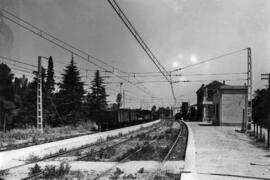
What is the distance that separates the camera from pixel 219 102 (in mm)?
53812

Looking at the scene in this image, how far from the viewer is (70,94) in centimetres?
5994

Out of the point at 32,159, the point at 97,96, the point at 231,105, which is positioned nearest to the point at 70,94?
the point at 97,96

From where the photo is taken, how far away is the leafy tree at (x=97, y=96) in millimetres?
70312

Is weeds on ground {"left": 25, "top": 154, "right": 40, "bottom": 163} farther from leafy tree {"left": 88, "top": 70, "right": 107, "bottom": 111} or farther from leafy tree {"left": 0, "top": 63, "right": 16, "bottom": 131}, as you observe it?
leafy tree {"left": 88, "top": 70, "right": 107, "bottom": 111}

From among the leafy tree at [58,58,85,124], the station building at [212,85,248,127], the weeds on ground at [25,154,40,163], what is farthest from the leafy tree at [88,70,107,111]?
the weeds on ground at [25,154,40,163]

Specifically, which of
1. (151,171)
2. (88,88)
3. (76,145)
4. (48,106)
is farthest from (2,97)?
(151,171)

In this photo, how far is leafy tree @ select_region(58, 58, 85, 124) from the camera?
197 ft

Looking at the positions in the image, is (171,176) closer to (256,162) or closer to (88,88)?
(256,162)

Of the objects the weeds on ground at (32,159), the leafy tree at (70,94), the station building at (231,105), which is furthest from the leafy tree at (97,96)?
the weeds on ground at (32,159)

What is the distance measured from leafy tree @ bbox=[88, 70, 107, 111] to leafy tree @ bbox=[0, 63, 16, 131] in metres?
15.7

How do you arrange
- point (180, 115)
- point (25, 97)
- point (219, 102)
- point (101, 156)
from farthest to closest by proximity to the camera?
point (180, 115) → point (25, 97) → point (219, 102) → point (101, 156)

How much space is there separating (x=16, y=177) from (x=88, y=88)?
6095 centimetres

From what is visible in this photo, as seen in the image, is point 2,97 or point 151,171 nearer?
point 151,171

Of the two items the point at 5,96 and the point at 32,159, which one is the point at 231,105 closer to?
the point at 5,96
